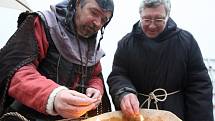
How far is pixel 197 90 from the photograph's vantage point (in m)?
1.34

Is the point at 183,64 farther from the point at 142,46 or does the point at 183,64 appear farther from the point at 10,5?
the point at 10,5

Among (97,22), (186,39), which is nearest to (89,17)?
(97,22)

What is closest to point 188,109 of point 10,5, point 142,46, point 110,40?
point 142,46

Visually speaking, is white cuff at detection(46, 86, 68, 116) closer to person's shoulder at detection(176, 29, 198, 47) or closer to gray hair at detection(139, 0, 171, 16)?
gray hair at detection(139, 0, 171, 16)

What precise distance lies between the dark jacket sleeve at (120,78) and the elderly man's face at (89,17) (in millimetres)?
287

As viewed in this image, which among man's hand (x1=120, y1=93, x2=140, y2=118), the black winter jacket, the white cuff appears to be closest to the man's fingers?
man's hand (x1=120, y1=93, x2=140, y2=118)

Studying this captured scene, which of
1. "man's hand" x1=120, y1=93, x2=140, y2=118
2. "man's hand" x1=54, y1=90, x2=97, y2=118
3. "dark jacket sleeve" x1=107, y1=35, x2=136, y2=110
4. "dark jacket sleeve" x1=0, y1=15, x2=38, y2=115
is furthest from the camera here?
"dark jacket sleeve" x1=107, y1=35, x2=136, y2=110

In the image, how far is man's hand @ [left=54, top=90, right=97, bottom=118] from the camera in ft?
2.37

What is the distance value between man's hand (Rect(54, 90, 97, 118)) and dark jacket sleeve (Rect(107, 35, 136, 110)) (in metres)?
0.43

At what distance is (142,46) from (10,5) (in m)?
0.77

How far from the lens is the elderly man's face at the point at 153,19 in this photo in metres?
1.25

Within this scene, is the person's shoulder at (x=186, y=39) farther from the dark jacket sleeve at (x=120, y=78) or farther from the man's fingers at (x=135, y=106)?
the man's fingers at (x=135, y=106)

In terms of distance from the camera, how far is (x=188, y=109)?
4.45ft

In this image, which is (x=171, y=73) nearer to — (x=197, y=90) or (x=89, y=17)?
(x=197, y=90)
